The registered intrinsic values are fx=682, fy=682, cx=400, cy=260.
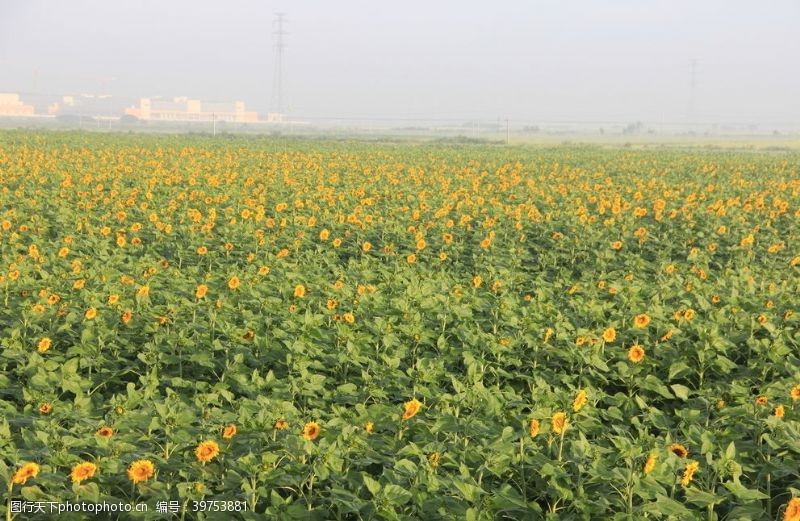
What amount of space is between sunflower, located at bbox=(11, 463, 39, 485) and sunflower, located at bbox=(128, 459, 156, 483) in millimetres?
350

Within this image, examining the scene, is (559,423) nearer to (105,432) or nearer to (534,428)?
(534,428)

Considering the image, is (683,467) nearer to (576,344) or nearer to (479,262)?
Answer: (576,344)

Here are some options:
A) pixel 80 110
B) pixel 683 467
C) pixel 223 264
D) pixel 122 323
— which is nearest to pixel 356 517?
pixel 683 467

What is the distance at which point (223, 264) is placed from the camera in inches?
294

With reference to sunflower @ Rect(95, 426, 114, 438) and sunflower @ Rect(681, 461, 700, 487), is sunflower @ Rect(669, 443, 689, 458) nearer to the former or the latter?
sunflower @ Rect(681, 461, 700, 487)

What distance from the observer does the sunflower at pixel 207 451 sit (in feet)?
9.22

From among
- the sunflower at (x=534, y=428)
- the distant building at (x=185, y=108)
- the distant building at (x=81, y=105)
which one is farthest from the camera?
the distant building at (x=81, y=105)

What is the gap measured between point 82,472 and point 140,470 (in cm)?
22

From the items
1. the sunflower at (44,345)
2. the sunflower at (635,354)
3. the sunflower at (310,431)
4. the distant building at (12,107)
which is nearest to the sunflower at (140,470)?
the sunflower at (310,431)

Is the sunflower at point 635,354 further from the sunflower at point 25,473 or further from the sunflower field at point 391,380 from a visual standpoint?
the sunflower at point 25,473

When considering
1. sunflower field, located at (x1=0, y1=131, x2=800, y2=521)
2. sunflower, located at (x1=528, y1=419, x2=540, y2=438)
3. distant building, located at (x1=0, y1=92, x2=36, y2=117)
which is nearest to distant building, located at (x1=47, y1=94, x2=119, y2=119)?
distant building, located at (x1=0, y1=92, x2=36, y2=117)

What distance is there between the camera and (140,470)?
278 centimetres

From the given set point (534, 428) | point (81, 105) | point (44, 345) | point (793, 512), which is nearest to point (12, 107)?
point (81, 105)

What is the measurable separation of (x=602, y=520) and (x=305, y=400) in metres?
1.79
